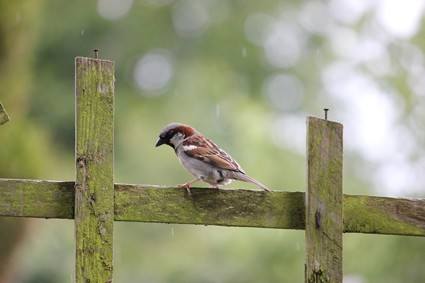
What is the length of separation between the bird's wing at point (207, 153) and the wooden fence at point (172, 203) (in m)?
0.79

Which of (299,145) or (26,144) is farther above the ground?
(299,145)

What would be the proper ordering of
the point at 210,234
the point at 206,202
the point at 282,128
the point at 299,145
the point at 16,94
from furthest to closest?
the point at 282,128 < the point at 299,145 < the point at 210,234 < the point at 16,94 < the point at 206,202

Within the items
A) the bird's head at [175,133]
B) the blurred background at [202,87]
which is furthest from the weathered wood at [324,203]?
the blurred background at [202,87]

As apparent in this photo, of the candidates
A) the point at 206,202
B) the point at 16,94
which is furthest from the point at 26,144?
the point at 206,202

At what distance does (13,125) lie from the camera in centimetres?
653

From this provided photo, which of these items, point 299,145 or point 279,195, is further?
point 299,145

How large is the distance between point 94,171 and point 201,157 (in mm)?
1063

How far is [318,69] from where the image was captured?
45.8 feet

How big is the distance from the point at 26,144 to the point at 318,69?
8.57m

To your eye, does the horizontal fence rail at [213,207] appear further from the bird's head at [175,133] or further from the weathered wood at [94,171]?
the bird's head at [175,133]

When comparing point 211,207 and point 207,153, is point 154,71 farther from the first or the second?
point 211,207

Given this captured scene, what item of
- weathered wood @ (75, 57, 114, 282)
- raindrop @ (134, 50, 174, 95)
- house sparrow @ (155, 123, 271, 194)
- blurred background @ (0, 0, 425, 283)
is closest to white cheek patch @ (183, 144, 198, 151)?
house sparrow @ (155, 123, 271, 194)

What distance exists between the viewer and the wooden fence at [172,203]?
94.2 inches

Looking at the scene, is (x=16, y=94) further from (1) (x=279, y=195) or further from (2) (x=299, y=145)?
(2) (x=299, y=145)
